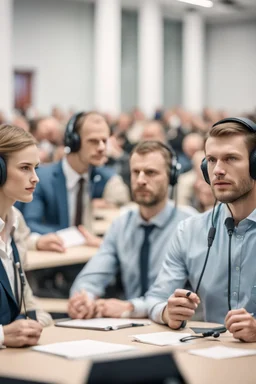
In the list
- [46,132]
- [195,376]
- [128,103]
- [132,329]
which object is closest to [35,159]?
[132,329]

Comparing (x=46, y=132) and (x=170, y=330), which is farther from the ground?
(x=46, y=132)

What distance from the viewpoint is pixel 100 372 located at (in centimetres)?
110

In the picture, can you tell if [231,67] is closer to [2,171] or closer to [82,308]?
[82,308]

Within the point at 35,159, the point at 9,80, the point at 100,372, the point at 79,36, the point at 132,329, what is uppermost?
the point at 79,36

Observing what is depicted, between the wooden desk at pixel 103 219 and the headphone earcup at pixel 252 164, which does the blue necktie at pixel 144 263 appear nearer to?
the headphone earcup at pixel 252 164

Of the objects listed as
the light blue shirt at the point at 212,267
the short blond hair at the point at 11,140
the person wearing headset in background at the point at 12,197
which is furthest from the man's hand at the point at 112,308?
the short blond hair at the point at 11,140

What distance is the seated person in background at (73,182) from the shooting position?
429 cm

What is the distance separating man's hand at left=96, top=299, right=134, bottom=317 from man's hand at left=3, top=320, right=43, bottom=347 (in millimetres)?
721

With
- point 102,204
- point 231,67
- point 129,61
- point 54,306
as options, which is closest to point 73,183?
point 54,306

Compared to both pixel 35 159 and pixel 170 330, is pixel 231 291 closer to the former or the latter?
pixel 170 330

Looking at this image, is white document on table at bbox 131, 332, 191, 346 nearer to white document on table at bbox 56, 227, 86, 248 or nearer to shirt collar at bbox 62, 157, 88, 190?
white document on table at bbox 56, 227, 86, 248

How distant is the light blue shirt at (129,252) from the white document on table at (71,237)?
72cm

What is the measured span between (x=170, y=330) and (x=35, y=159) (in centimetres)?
72

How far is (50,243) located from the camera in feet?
13.2
